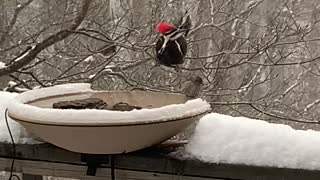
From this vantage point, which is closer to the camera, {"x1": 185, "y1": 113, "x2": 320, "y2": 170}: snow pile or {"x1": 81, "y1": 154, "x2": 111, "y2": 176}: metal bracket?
{"x1": 185, "y1": 113, "x2": 320, "y2": 170}: snow pile

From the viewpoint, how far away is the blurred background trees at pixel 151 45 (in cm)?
429

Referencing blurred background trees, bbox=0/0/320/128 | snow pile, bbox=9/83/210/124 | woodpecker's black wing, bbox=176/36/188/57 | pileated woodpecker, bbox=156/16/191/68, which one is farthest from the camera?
blurred background trees, bbox=0/0/320/128

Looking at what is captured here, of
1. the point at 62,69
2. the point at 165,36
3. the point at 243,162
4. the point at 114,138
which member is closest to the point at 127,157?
the point at 114,138

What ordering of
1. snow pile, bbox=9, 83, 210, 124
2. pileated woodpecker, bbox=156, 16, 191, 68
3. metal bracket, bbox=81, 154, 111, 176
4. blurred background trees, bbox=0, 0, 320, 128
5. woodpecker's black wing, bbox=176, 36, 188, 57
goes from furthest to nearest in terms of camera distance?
blurred background trees, bbox=0, 0, 320, 128, woodpecker's black wing, bbox=176, 36, 188, 57, pileated woodpecker, bbox=156, 16, 191, 68, metal bracket, bbox=81, 154, 111, 176, snow pile, bbox=9, 83, 210, 124

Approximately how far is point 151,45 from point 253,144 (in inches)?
133

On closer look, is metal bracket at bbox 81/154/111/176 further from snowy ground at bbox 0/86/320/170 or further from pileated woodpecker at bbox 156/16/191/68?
pileated woodpecker at bbox 156/16/191/68

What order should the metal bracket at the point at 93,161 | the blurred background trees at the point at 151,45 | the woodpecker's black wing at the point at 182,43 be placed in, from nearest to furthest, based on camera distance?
the metal bracket at the point at 93,161, the woodpecker's black wing at the point at 182,43, the blurred background trees at the point at 151,45

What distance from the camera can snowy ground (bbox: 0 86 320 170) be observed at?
2.81 ft

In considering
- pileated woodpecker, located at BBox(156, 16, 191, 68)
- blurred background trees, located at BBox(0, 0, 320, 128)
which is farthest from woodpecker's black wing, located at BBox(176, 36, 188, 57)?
blurred background trees, located at BBox(0, 0, 320, 128)

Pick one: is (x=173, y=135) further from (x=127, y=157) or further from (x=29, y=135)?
(x=29, y=135)

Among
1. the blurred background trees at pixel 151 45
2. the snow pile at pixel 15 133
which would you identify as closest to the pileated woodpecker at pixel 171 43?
the snow pile at pixel 15 133

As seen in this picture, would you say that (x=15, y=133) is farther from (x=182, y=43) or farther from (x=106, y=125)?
(x=182, y=43)

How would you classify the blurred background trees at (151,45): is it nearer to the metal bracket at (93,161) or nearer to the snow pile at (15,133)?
the snow pile at (15,133)

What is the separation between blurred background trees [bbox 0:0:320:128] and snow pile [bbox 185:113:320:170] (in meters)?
3.04
